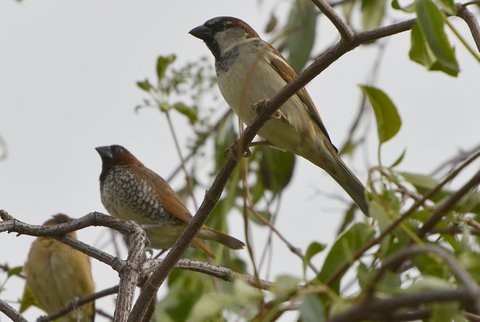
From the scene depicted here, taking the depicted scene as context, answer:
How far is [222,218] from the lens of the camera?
4.23 m

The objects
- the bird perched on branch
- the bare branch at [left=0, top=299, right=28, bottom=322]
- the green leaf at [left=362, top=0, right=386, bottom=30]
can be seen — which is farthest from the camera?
the bird perched on branch

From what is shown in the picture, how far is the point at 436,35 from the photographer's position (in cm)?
179

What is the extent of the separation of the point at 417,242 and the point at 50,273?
16.4ft

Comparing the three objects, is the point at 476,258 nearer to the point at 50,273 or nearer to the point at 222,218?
the point at 222,218

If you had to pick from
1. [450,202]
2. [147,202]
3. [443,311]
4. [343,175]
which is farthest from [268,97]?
[443,311]

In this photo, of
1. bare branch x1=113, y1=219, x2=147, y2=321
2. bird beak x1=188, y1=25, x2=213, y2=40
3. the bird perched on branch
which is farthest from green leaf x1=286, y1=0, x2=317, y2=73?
the bird perched on branch

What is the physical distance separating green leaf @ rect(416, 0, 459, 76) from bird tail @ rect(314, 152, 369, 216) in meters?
2.29

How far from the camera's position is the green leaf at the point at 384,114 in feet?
6.32

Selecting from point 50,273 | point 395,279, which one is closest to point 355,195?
point 395,279

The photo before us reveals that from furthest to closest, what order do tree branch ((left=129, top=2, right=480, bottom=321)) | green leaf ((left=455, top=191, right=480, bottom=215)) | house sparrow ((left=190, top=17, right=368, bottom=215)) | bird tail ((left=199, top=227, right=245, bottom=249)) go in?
bird tail ((left=199, top=227, right=245, bottom=249)) → house sparrow ((left=190, top=17, right=368, bottom=215)) → tree branch ((left=129, top=2, right=480, bottom=321)) → green leaf ((left=455, top=191, right=480, bottom=215))

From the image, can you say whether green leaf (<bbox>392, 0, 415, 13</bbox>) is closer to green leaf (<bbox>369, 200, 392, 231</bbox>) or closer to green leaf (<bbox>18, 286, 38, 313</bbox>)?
green leaf (<bbox>369, 200, 392, 231</bbox>)

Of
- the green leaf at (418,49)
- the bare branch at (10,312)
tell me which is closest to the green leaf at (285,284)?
the green leaf at (418,49)

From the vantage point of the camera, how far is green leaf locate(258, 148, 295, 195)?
4.59 m

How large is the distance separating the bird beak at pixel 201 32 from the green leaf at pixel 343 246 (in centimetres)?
282
